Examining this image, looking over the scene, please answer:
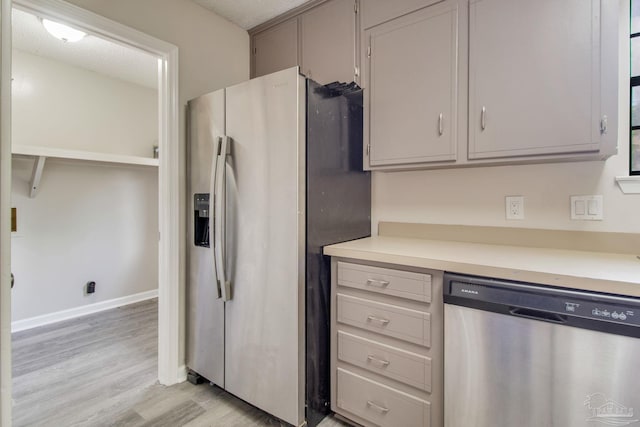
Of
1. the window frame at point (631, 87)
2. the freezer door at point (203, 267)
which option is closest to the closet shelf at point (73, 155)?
the freezer door at point (203, 267)

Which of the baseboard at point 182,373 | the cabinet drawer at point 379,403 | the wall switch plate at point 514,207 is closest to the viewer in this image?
the cabinet drawer at point 379,403

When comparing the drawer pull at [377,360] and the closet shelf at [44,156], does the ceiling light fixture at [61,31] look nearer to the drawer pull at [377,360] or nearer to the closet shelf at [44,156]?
the closet shelf at [44,156]

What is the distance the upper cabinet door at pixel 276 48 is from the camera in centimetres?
231

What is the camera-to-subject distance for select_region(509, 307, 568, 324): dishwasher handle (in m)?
1.04

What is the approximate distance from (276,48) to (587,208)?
226 cm

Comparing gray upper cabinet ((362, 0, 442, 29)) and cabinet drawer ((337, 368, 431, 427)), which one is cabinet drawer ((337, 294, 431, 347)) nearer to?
cabinet drawer ((337, 368, 431, 427))

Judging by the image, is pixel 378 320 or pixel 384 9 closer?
pixel 378 320

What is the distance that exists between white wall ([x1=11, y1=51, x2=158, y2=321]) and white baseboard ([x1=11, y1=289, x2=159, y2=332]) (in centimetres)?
4

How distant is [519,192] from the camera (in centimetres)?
165

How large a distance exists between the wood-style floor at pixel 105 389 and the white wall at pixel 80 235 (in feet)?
1.40

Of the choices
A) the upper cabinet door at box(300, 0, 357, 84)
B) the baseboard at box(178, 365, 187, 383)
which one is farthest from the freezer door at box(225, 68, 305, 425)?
the upper cabinet door at box(300, 0, 357, 84)

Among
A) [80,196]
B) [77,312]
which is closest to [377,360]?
[77,312]

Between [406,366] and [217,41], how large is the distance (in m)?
2.43

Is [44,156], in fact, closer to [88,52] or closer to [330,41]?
[88,52]
